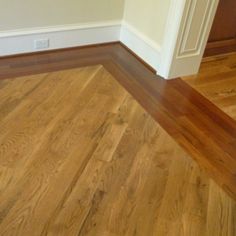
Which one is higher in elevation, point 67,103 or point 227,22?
point 227,22

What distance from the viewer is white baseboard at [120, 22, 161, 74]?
2.89 metres

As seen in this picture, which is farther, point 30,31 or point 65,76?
point 30,31

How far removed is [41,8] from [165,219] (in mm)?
2104

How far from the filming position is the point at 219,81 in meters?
2.89

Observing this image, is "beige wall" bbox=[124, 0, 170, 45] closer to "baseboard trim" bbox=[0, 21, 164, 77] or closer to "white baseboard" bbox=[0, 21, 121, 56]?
"baseboard trim" bbox=[0, 21, 164, 77]

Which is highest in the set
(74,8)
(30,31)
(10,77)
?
(74,8)

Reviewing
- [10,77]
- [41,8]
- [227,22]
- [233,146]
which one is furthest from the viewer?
[227,22]

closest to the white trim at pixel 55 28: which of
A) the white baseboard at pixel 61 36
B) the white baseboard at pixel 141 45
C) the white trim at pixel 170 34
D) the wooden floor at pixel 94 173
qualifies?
the white baseboard at pixel 61 36

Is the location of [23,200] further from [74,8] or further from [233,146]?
[74,8]

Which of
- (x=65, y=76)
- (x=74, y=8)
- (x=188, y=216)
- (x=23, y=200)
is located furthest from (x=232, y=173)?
(x=74, y=8)

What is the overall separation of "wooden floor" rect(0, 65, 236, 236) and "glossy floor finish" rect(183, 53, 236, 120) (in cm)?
66

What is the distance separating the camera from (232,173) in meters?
1.93

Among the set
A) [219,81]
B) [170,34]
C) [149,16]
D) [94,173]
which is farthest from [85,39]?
[94,173]

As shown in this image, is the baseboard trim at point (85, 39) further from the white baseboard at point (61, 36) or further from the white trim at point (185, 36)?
the white trim at point (185, 36)
